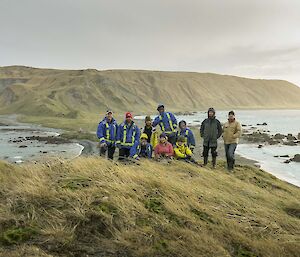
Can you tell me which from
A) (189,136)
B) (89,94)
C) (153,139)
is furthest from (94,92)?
(189,136)

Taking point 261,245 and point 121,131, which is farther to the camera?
point 121,131

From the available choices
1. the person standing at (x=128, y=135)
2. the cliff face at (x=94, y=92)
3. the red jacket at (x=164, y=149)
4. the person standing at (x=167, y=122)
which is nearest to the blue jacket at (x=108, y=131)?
the person standing at (x=128, y=135)

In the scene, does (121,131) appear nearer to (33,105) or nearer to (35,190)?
(35,190)

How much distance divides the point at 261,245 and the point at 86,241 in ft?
7.96

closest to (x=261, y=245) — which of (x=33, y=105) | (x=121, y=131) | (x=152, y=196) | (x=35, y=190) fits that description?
(x=152, y=196)

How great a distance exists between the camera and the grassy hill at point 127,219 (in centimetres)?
438

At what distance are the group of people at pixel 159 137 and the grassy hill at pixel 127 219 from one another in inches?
131

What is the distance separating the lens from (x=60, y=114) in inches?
3593

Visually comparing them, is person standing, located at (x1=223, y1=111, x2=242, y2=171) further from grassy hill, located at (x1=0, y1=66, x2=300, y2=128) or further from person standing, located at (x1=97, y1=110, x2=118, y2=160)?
grassy hill, located at (x1=0, y1=66, x2=300, y2=128)

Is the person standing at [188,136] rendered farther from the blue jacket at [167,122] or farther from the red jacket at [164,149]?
the red jacket at [164,149]

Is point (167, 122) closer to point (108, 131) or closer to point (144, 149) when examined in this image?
point (144, 149)

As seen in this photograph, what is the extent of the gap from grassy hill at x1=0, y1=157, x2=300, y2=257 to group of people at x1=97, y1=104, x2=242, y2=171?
3329 mm

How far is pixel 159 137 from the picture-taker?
10891 mm

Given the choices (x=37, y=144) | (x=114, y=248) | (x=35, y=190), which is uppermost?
(x=35, y=190)
